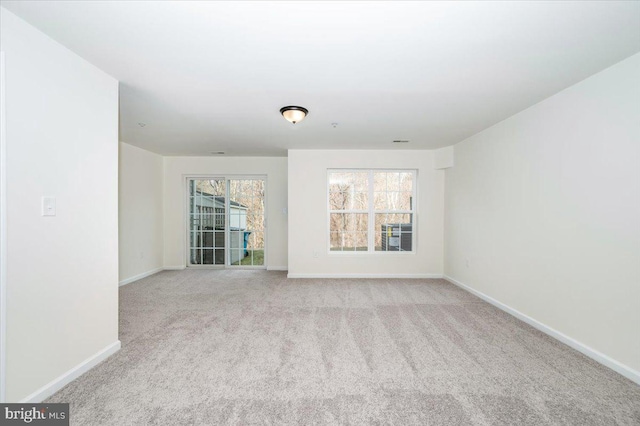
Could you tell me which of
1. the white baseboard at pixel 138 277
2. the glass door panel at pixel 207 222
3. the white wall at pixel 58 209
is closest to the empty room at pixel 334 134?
the white wall at pixel 58 209

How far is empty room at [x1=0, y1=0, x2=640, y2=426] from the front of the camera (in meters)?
1.63

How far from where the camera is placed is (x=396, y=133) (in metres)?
4.00

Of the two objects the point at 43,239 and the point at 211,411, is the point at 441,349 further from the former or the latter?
the point at 43,239

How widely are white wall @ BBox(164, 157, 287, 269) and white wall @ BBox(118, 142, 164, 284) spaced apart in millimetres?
164

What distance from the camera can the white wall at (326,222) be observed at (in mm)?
5145

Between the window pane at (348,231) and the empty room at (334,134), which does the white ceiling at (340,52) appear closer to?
the empty room at (334,134)

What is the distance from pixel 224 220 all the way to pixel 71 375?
4031mm

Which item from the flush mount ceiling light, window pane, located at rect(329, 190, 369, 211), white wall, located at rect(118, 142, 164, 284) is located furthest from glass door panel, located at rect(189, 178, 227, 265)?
the flush mount ceiling light

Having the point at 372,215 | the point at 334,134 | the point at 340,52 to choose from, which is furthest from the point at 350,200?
the point at 340,52

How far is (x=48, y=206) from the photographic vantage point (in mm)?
1813

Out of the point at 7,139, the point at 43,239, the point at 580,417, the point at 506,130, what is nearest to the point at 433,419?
the point at 580,417

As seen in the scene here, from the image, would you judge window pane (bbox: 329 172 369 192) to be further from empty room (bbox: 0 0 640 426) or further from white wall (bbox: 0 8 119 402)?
white wall (bbox: 0 8 119 402)

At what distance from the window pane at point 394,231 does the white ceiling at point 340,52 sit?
2.32 metres

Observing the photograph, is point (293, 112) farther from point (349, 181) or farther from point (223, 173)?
point (223, 173)
